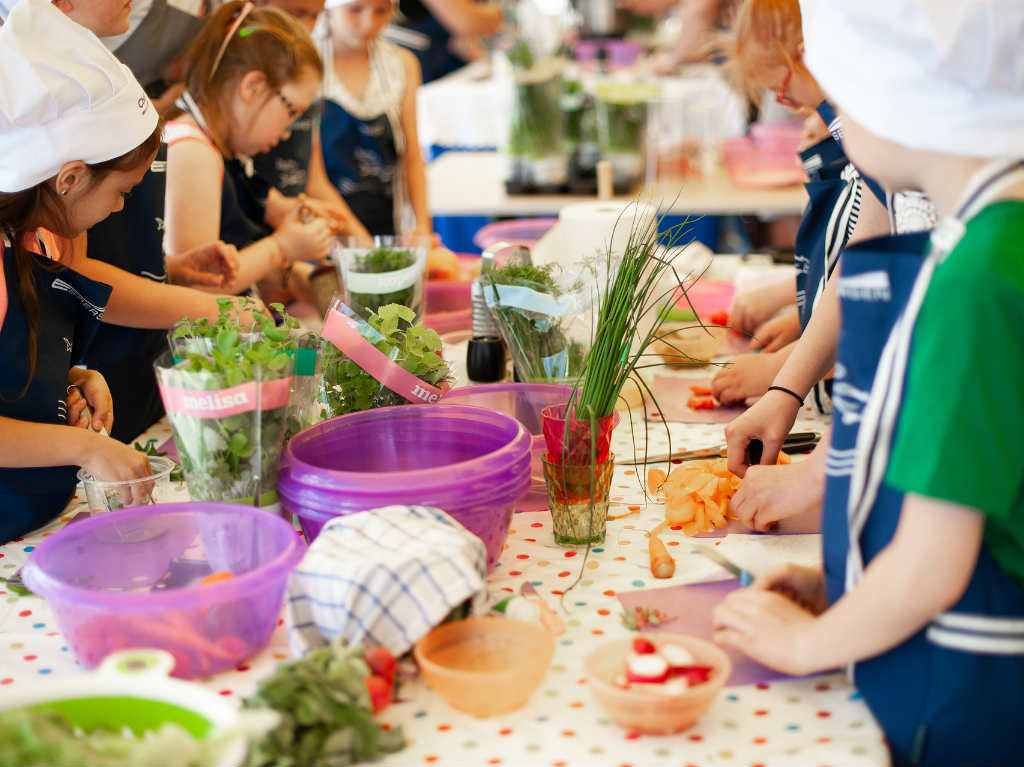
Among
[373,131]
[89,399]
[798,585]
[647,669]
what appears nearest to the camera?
[647,669]

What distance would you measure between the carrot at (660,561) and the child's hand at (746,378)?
0.61 metres

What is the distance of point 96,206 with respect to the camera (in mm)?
1495

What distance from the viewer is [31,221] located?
144 cm

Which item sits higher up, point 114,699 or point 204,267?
point 204,267

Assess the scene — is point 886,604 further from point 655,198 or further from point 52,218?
point 655,198

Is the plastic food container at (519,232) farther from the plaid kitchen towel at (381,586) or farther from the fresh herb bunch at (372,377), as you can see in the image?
the plaid kitchen towel at (381,586)

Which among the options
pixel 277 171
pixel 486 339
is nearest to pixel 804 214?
pixel 486 339

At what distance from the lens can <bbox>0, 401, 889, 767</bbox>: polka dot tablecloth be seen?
0.94 m

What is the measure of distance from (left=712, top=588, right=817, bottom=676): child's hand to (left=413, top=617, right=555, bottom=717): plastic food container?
0.61 feet

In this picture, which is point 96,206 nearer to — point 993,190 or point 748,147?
point 993,190

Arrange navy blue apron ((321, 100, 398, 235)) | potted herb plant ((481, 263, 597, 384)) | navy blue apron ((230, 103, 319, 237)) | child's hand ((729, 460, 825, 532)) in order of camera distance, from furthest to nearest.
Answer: navy blue apron ((321, 100, 398, 235)) → navy blue apron ((230, 103, 319, 237)) → potted herb plant ((481, 263, 597, 384)) → child's hand ((729, 460, 825, 532))

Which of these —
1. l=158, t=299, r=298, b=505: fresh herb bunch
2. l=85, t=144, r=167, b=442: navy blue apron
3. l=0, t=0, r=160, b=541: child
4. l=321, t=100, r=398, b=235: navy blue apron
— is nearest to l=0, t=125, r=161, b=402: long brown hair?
l=0, t=0, r=160, b=541: child

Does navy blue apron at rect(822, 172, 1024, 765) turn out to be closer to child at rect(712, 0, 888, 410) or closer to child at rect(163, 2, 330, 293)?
child at rect(712, 0, 888, 410)

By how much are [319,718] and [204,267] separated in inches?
59.5
